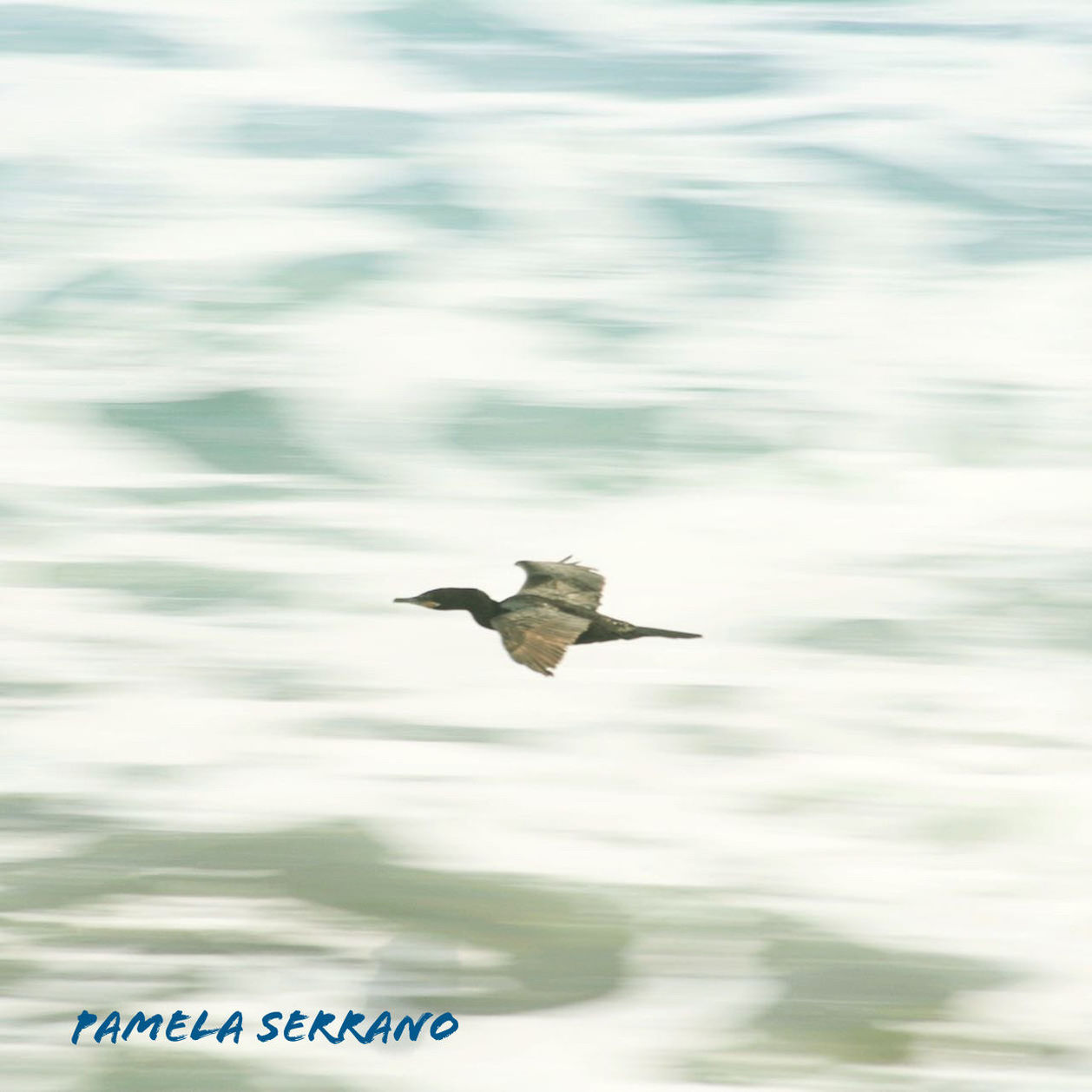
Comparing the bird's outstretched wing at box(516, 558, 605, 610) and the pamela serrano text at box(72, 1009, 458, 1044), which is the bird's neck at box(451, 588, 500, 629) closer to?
the bird's outstretched wing at box(516, 558, 605, 610)

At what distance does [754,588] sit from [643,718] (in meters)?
1.47

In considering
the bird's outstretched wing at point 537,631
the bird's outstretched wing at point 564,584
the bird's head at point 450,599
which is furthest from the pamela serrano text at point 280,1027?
the bird's outstretched wing at point 564,584

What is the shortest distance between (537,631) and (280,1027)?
4.33 ft

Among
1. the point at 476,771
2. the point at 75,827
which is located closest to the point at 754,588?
the point at 476,771

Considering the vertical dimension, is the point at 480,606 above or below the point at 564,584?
below

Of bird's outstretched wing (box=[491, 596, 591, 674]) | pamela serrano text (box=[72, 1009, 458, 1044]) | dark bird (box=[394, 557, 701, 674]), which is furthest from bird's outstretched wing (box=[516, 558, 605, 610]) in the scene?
pamela serrano text (box=[72, 1009, 458, 1044])

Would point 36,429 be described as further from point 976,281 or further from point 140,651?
point 976,281

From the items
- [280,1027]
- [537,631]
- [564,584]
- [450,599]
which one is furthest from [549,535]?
[280,1027]

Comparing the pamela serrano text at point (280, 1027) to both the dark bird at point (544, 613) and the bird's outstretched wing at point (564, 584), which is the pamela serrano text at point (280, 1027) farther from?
the bird's outstretched wing at point (564, 584)

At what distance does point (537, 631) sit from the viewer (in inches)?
206

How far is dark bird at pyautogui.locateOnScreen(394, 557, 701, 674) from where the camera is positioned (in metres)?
5.11

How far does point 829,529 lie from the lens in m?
9.00

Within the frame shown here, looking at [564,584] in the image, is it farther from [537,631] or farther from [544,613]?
[537,631]

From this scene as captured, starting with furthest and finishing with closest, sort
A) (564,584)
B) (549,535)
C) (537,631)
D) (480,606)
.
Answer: (549,535) → (564,584) → (480,606) → (537,631)
